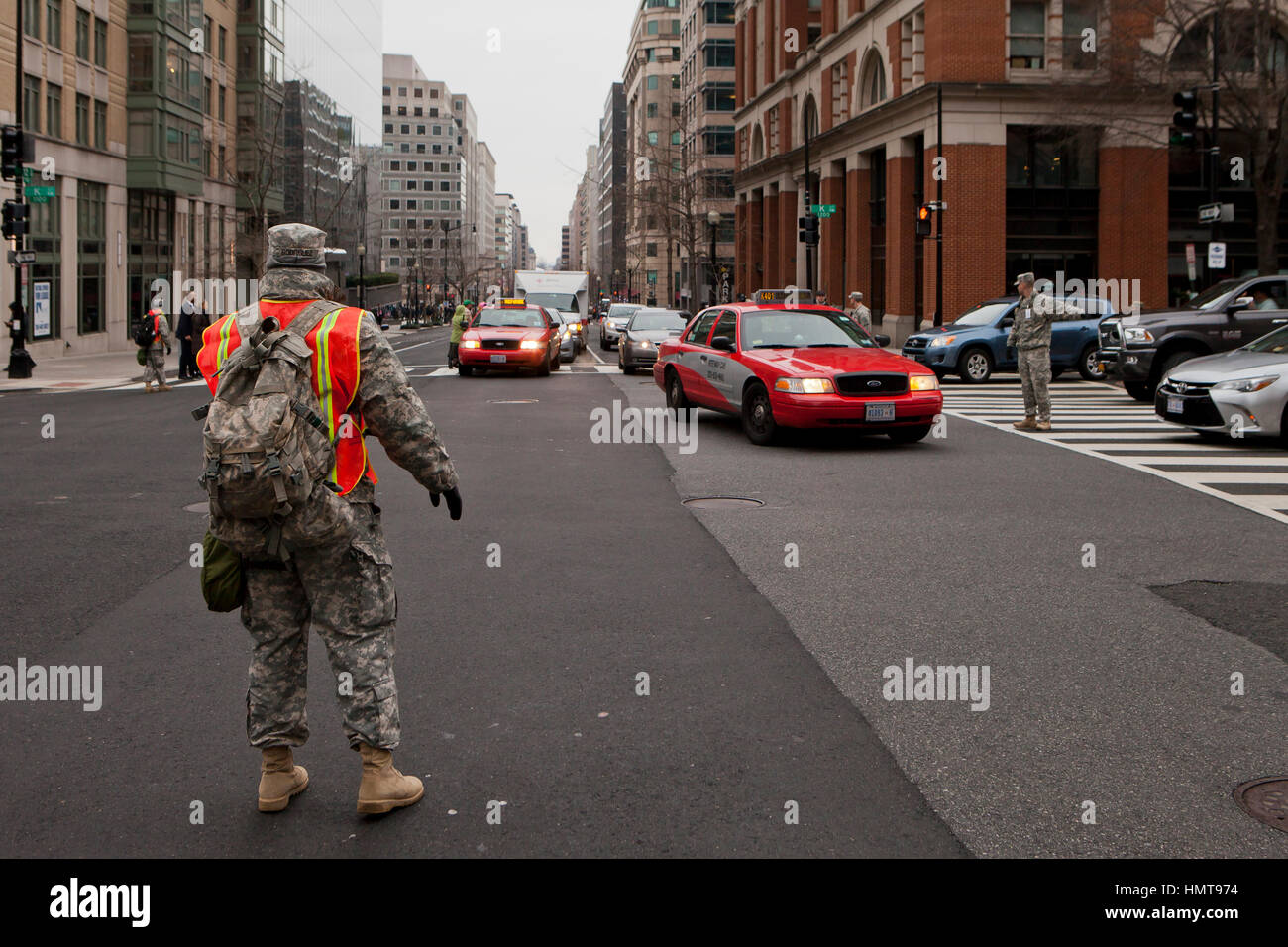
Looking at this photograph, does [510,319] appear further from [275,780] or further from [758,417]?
[275,780]

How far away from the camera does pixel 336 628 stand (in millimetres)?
4156

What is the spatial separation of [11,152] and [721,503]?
2370 centimetres

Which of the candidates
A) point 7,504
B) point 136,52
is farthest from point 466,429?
point 136,52

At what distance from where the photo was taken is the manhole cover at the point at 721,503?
36.0 feet

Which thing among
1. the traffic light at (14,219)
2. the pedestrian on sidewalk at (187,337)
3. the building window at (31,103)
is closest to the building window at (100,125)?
the building window at (31,103)

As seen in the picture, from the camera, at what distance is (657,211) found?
79.3 metres

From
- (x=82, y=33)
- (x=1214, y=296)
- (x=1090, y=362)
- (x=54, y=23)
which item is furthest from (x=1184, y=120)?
(x=82, y=33)

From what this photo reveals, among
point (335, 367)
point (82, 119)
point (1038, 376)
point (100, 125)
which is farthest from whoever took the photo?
point (100, 125)

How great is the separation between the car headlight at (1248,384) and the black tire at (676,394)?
693 centimetres

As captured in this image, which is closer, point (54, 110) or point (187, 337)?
point (187, 337)

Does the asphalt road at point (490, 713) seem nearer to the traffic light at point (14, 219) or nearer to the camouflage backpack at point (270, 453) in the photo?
the camouflage backpack at point (270, 453)

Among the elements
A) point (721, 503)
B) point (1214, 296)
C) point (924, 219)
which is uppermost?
point (924, 219)
